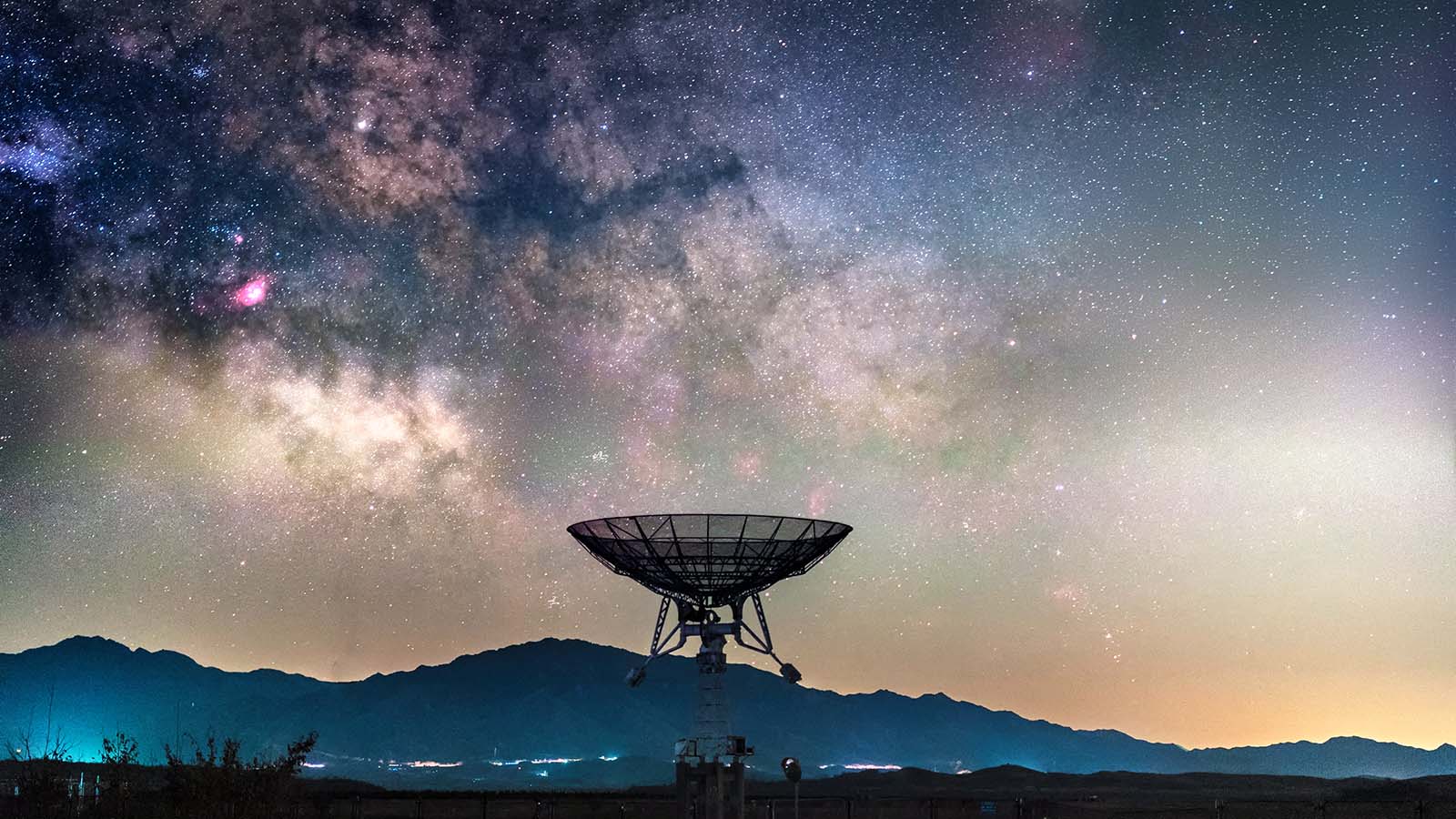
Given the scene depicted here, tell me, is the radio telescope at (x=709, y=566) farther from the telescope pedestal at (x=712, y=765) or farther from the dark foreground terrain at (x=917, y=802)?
the dark foreground terrain at (x=917, y=802)

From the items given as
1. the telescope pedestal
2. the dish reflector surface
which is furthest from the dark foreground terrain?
the dish reflector surface

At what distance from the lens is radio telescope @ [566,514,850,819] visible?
138ft

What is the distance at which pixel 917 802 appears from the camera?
80.8 meters

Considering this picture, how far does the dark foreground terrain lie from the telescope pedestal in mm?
10774

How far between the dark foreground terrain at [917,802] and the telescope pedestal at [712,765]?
10774 millimetres

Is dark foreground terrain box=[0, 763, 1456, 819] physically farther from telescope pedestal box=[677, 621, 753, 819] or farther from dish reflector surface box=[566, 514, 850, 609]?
dish reflector surface box=[566, 514, 850, 609]

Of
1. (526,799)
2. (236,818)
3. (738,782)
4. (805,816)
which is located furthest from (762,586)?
(526,799)

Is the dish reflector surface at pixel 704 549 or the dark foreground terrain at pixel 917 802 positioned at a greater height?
the dish reflector surface at pixel 704 549

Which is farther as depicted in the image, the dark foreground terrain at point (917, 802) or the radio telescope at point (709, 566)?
the radio telescope at point (709, 566)

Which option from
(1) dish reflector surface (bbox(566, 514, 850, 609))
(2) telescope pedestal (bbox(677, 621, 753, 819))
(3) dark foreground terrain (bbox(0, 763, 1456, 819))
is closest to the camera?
(3) dark foreground terrain (bbox(0, 763, 1456, 819))

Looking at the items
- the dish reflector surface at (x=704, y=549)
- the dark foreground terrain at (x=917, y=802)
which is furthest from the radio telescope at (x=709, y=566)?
the dark foreground terrain at (x=917, y=802)

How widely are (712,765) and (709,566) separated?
6.43m

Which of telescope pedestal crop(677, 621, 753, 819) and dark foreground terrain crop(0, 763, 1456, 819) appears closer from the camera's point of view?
dark foreground terrain crop(0, 763, 1456, 819)

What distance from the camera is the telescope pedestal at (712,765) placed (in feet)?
134
